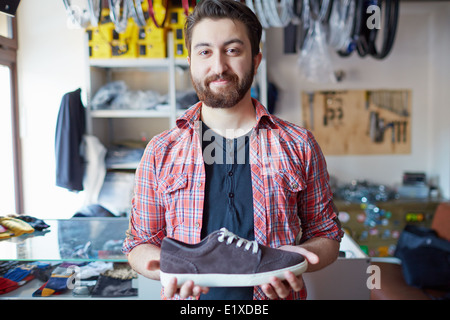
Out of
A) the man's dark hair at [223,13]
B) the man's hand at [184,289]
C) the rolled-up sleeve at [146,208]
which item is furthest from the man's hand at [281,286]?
the man's dark hair at [223,13]

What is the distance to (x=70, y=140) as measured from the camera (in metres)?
2.49

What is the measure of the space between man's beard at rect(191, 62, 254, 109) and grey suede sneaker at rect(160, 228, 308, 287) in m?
0.36

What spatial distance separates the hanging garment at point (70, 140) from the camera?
1897mm

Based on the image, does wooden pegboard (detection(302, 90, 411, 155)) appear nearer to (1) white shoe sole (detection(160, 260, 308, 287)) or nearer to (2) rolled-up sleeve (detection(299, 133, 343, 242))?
(2) rolled-up sleeve (detection(299, 133, 343, 242))

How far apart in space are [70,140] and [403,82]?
319cm

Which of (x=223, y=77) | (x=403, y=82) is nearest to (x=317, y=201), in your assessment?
(x=223, y=77)

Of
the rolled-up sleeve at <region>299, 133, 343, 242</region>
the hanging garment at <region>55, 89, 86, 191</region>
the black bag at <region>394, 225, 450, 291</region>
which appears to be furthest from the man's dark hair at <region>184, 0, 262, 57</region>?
the black bag at <region>394, 225, 450, 291</region>

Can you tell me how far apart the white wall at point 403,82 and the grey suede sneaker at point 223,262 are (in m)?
3.08

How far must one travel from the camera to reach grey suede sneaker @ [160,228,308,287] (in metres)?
0.88

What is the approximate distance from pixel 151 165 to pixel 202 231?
0.78ft

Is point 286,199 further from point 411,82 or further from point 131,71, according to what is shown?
point 411,82
